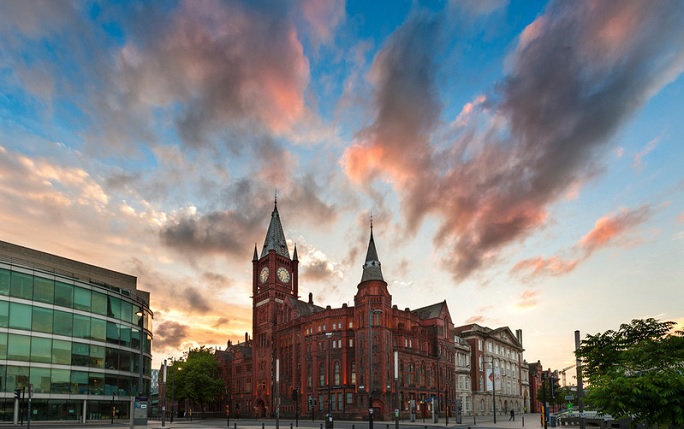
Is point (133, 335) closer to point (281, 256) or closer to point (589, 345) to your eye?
point (281, 256)

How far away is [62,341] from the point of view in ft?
197

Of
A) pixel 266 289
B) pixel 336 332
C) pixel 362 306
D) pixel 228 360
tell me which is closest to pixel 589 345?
pixel 362 306

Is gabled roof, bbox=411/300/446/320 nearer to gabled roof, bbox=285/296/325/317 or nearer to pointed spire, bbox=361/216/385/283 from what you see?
pointed spire, bbox=361/216/385/283

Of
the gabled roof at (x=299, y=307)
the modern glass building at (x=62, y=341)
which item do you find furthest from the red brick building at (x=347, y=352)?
the modern glass building at (x=62, y=341)

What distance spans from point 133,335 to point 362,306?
1312 inches

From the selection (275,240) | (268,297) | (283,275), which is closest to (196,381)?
(268,297)

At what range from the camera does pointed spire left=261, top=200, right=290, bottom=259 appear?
375ft

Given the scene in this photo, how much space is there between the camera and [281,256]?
114 metres

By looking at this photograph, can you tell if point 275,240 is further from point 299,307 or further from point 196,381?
point 196,381

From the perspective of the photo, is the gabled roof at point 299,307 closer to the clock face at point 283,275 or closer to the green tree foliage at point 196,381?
the clock face at point 283,275

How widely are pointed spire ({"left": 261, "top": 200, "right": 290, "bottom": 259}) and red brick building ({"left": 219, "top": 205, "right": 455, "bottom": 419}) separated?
1.87m

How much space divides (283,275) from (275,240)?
8039mm

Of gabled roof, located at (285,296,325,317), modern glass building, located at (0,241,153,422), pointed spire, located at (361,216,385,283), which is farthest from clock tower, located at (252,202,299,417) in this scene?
modern glass building, located at (0,241,153,422)

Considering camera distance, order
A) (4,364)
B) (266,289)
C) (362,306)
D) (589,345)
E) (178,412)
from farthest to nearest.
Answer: (178,412) → (266,289) → (362,306) → (4,364) → (589,345)
